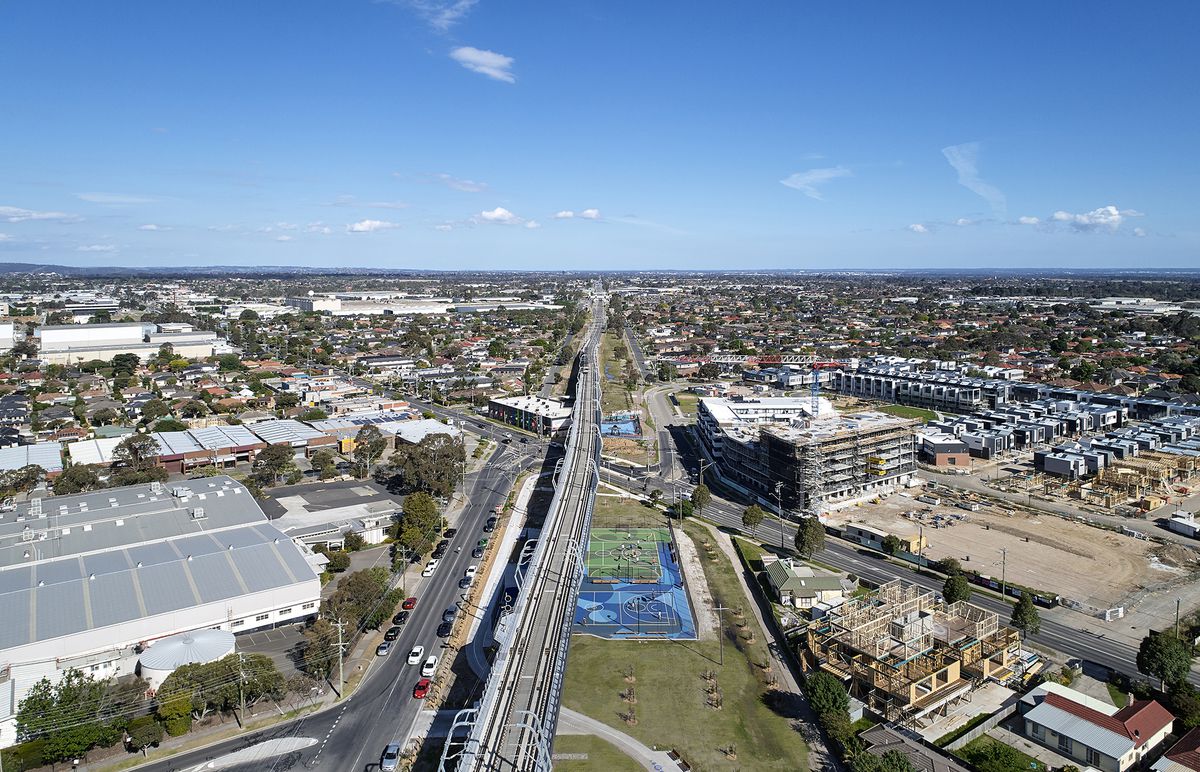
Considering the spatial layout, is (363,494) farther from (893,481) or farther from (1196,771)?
(1196,771)

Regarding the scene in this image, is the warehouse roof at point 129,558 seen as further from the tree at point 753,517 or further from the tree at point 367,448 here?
the tree at point 753,517

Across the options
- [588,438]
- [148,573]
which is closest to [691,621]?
[148,573]

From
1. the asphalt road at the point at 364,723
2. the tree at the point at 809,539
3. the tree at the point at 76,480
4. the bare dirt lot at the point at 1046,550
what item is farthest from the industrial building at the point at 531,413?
the tree at the point at 76,480

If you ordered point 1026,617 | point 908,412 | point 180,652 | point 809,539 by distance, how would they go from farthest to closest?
point 908,412 < point 809,539 < point 1026,617 < point 180,652

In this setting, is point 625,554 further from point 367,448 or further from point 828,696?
point 367,448

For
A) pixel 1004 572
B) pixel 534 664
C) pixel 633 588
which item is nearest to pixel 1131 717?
pixel 1004 572
